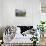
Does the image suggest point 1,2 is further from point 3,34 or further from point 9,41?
point 9,41

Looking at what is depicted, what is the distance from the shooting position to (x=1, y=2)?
4543 millimetres

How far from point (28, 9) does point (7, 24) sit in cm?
94

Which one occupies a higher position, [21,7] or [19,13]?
[21,7]

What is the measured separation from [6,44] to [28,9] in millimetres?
1484

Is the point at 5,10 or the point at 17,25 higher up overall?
the point at 5,10

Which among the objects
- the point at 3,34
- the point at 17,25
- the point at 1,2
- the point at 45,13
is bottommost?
the point at 3,34

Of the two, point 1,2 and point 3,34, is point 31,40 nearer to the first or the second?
point 3,34

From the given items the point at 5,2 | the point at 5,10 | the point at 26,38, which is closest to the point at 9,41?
the point at 26,38

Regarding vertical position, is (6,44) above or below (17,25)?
below

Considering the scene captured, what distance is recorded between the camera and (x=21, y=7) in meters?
4.53

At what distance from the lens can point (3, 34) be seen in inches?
174

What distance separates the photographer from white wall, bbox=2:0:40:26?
449 centimetres

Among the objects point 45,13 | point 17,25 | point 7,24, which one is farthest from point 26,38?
point 45,13

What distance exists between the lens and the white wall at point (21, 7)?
4.49m
